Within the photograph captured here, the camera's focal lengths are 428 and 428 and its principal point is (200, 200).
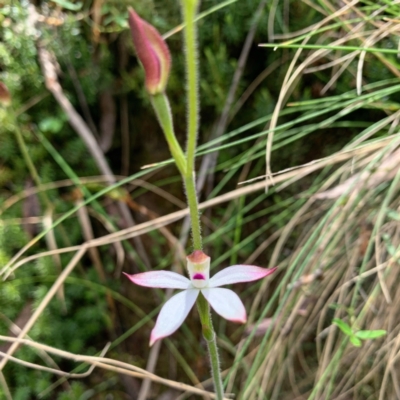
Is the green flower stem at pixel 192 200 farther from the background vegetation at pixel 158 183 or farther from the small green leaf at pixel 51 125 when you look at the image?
the small green leaf at pixel 51 125

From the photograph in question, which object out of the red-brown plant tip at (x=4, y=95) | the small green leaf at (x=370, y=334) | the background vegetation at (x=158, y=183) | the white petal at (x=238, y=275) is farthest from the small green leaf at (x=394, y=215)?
the red-brown plant tip at (x=4, y=95)

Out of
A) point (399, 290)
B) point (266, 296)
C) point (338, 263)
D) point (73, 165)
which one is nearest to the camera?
point (399, 290)

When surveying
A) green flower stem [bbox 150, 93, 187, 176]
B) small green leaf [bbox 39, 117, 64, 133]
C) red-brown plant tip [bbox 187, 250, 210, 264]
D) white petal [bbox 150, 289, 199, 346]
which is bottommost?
white petal [bbox 150, 289, 199, 346]

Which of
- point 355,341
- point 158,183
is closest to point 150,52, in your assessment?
point 355,341

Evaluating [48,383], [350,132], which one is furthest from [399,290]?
[48,383]

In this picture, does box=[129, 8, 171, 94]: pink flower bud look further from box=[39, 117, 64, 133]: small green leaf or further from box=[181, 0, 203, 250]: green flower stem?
box=[39, 117, 64, 133]: small green leaf

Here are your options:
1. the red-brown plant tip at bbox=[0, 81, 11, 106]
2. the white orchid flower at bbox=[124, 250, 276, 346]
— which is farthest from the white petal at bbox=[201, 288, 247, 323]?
the red-brown plant tip at bbox=[0, 81, 11, 106]

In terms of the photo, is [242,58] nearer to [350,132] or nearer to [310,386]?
[350,132]
